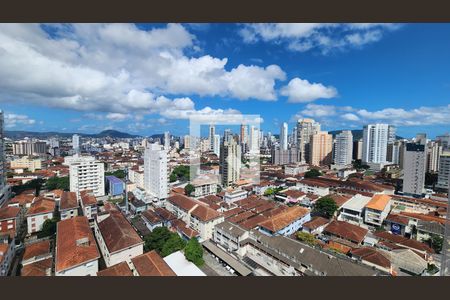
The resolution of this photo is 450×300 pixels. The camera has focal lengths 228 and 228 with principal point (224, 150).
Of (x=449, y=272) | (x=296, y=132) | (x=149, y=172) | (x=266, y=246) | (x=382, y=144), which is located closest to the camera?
(x=449, y=272)

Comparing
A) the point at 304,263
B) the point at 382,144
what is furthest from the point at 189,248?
the point at 382,144

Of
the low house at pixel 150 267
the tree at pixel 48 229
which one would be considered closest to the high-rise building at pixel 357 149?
the low house at pixel 150 267

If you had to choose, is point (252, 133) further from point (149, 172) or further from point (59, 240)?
point (59, 240)

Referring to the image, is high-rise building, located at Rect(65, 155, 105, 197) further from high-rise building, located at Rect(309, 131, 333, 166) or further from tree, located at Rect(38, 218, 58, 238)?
high-rise building, located at Rect(309, 131, 333, 166)

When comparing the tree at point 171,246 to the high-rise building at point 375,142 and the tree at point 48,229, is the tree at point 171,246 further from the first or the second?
the high-rise building at point 375,142

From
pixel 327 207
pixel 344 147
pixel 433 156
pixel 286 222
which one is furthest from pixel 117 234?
pixel 344 147
